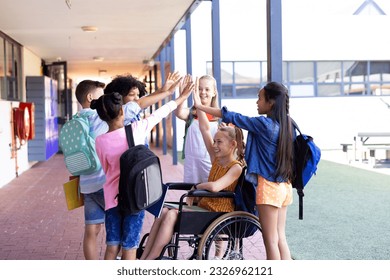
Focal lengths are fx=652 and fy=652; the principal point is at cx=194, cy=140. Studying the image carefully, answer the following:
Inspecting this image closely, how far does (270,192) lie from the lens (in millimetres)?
3240

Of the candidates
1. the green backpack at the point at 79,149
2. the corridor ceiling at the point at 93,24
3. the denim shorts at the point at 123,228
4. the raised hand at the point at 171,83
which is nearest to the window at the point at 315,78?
→ the corridor ceiling at the point at 93,24

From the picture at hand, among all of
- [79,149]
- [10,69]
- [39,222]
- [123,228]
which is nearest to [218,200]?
[123,228]

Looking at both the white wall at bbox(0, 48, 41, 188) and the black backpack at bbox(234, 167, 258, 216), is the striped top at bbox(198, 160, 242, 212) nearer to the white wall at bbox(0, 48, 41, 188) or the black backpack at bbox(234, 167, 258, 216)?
the black backpack at bbox(234, 167, 258, 216)

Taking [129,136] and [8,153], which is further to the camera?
[8,153]

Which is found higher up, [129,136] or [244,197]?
[129,136]

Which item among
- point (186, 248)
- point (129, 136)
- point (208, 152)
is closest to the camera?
point (129, 136)

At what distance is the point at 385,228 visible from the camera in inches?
220

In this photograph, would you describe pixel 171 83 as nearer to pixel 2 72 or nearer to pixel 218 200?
pixel 218 200

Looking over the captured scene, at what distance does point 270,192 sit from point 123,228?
0.76 m

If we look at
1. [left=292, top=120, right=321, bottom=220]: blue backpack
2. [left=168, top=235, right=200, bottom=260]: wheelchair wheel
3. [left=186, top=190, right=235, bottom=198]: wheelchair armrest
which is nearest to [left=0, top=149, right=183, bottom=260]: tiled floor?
[left=168, top=235, right=200, bottom=260]: wheelchair wheel

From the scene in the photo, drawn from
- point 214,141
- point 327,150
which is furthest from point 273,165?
point 327,150

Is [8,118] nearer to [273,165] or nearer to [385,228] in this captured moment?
[385,228]

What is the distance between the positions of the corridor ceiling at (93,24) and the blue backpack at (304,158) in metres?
4.63
